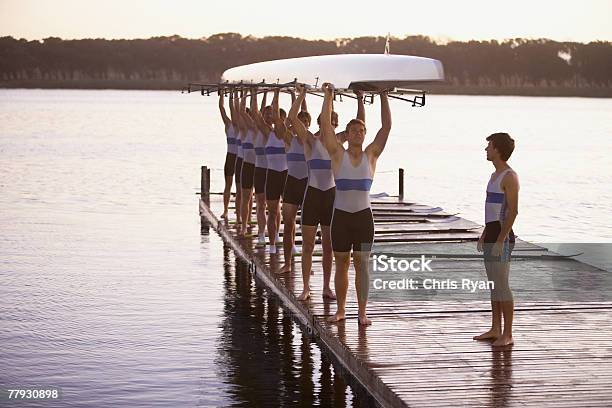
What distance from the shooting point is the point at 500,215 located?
33.2ft

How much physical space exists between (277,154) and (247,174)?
209 centimetres

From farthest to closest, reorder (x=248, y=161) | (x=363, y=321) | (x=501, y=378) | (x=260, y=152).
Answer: (x=248, y=161), (x=260, y=152), (x=363, y=321), (x=501, y=378)

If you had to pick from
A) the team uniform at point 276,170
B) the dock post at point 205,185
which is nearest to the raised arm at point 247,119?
the team uniform at point 276,170

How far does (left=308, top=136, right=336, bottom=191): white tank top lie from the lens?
1230 centimetres

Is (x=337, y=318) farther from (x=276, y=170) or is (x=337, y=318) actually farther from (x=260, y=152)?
(x=260, y=152)

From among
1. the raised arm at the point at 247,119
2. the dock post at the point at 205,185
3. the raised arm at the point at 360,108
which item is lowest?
the dock post at the point at 205,185

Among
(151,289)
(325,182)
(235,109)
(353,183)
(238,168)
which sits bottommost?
(151,289)

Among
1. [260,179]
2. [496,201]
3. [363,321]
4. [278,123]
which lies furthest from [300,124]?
[260,179]

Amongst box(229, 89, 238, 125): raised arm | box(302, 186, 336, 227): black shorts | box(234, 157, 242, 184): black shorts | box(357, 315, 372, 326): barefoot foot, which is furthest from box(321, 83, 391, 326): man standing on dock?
box(234, 157, 242, 184): black shorts

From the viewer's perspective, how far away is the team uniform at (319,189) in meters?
12.3

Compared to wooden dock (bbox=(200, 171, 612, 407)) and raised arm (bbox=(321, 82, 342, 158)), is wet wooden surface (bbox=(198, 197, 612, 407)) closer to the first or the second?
wooden dock (bbox=(200, 171, 612, 407))

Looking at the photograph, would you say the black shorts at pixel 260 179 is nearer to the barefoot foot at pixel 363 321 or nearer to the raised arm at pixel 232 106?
the raised arm at pixel 232 106

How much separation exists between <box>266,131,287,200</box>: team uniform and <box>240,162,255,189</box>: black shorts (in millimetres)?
1882

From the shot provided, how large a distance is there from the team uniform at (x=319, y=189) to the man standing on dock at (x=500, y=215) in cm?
241
